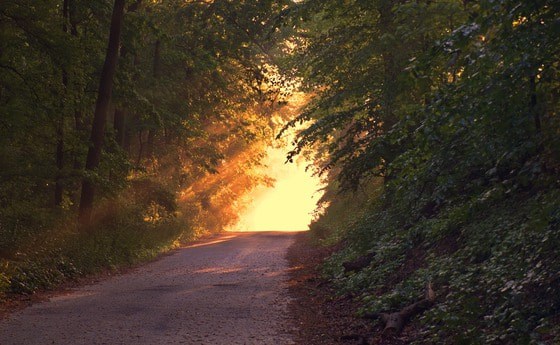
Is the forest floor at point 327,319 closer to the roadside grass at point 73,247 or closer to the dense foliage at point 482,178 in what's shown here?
the dense foliage at point 482,178

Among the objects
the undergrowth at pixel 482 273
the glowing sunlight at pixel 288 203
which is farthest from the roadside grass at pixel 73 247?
the glowing sunlight at pixel 288 203

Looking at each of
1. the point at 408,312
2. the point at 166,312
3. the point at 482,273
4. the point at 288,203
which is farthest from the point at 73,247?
the point at 288,203

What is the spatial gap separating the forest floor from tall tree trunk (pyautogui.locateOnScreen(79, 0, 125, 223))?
7379 millimetres

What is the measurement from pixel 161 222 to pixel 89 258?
1018 cm

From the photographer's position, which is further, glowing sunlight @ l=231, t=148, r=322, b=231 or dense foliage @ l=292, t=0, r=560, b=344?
glowing sunlight @ l=231, t=148, r=322, b=231

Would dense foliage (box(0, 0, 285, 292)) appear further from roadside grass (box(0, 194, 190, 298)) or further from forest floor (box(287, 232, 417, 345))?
forest floor (box(287, 232, 417, 345))

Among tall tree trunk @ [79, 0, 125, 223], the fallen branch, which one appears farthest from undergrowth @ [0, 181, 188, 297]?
the fallen branch

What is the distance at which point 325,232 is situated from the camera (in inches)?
1111

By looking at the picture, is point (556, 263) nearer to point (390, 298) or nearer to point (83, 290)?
point (390, 298)

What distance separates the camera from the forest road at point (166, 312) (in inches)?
325

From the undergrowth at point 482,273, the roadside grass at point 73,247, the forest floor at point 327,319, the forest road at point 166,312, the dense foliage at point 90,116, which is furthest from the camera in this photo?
the dense foliage at point 90,116

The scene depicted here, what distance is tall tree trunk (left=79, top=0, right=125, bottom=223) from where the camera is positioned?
17.7 m

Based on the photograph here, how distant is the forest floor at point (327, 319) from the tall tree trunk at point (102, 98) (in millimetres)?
7379

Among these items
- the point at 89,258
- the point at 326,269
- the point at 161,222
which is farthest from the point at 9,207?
the point at 161,222
